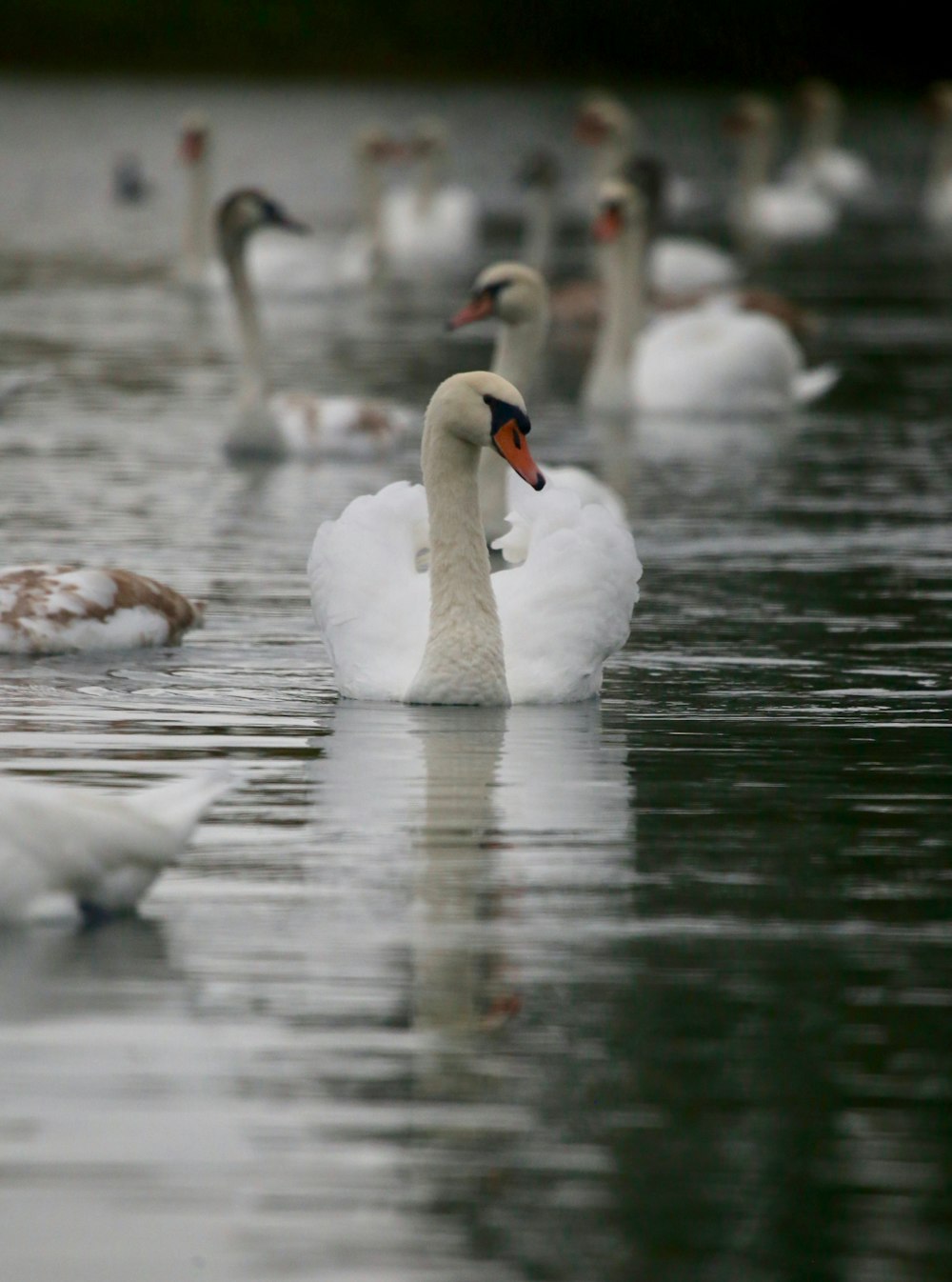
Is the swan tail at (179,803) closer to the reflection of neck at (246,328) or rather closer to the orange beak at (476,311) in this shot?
the orange beak at (476,311)

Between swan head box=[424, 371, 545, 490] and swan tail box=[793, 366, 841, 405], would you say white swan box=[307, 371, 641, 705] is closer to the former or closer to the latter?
swan head box=[424, 371, 545, 490]

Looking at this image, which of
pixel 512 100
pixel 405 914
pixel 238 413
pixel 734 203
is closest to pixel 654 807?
pixel 405 914

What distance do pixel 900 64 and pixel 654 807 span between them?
69.9 m

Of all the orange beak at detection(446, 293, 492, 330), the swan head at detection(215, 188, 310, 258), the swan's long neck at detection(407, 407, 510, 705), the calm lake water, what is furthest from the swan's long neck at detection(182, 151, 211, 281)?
the swan's long neck at detection(407, 407, 510, 705)

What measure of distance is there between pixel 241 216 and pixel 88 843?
12667 mm

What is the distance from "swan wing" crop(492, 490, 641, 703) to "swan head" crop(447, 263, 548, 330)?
4572mm

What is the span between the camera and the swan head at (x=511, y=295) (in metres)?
14.1

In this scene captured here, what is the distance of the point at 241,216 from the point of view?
18797 millimetres

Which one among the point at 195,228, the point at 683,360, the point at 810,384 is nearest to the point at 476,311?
the point at 683,360

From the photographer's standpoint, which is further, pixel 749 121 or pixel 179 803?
pixel 749 121

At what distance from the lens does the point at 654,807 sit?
7980 mm

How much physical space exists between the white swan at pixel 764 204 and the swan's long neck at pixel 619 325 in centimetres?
2159

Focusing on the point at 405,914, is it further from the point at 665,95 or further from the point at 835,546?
the point at 665,95

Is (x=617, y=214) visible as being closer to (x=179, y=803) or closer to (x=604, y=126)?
(x=604, y=126)
